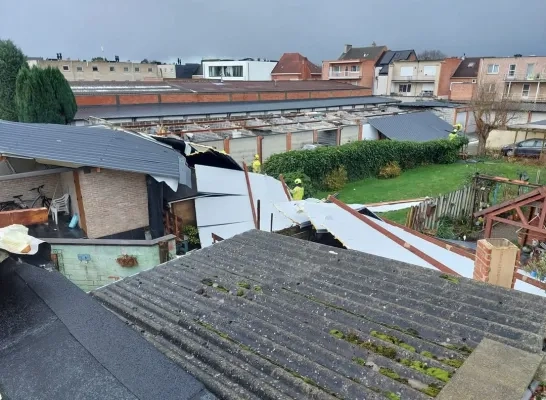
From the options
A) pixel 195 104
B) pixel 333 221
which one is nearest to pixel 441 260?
pixel 333 221

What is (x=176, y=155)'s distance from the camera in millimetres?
10727

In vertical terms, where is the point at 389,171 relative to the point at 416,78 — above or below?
below

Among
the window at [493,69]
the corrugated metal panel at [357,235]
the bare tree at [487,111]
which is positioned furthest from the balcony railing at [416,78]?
the corrugated metal panel at [357,235]

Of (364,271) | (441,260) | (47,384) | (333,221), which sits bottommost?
(441,260)

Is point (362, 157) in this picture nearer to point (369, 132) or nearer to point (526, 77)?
point (369, 132)

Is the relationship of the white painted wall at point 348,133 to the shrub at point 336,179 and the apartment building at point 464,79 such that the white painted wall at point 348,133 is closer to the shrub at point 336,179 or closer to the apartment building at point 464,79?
the shrub at point 336,179

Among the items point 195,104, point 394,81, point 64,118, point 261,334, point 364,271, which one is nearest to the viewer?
point 261,334

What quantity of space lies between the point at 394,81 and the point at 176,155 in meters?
47.1

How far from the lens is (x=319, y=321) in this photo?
3322mm

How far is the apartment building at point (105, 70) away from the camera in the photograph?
53.3 meters

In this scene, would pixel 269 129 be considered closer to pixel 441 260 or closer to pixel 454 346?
pixel 441 260

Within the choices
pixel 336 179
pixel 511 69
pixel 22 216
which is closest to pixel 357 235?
pixel 22 216

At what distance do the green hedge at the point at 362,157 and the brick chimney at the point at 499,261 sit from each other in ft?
44.8

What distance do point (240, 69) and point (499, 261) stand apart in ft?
197
